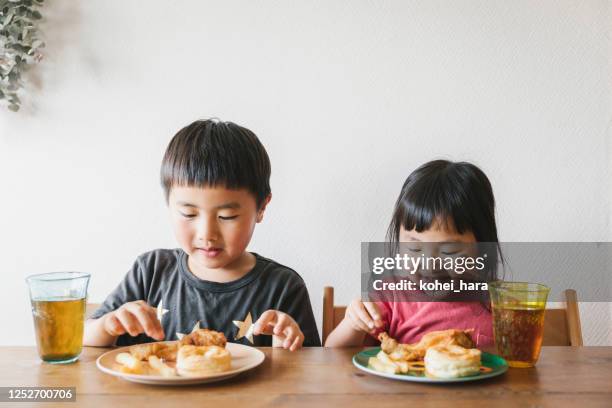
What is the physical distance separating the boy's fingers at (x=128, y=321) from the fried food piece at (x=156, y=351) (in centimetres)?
6

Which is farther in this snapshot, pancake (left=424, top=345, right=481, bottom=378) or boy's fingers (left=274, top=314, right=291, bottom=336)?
boy's fingers (left=274, top=314, right=291, bottom=336)

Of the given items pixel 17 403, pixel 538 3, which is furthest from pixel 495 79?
pixel 17 403

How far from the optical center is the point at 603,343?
1.58m

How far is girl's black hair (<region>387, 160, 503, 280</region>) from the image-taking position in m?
1.20

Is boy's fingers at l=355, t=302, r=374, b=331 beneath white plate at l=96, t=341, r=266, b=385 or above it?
above

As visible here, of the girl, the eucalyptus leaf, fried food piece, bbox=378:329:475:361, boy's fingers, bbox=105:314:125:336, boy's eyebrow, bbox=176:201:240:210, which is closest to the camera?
fried food piece, bbox=378:329:475:361

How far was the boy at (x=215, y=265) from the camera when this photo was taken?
1.10m

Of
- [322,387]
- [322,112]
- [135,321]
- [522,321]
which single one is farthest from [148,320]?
[322,112]

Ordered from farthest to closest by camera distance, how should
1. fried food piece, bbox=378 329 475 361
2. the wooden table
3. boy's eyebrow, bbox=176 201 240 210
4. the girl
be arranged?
the girl < boy's eyebrow, bbox=176 201 240 210 < fried food piece, bbox=378 329 475 361 < the wooden table

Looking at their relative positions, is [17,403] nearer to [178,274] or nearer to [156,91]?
[178,274]

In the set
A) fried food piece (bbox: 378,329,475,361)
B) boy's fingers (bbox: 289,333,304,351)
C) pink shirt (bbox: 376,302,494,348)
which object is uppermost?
fried food piece (bbox: 378,329,475,361)

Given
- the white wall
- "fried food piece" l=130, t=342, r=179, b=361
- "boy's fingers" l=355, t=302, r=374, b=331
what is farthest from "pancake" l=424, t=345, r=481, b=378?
the white wall

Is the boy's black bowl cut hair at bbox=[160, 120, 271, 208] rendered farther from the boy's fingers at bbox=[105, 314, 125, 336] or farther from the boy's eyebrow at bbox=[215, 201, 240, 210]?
the boy's fingers at bbox=[105, 314, 125, 336]

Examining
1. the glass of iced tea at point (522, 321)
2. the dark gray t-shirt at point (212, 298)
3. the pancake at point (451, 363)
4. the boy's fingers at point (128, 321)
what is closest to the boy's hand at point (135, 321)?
the boy's fingers at point (128, 321)
